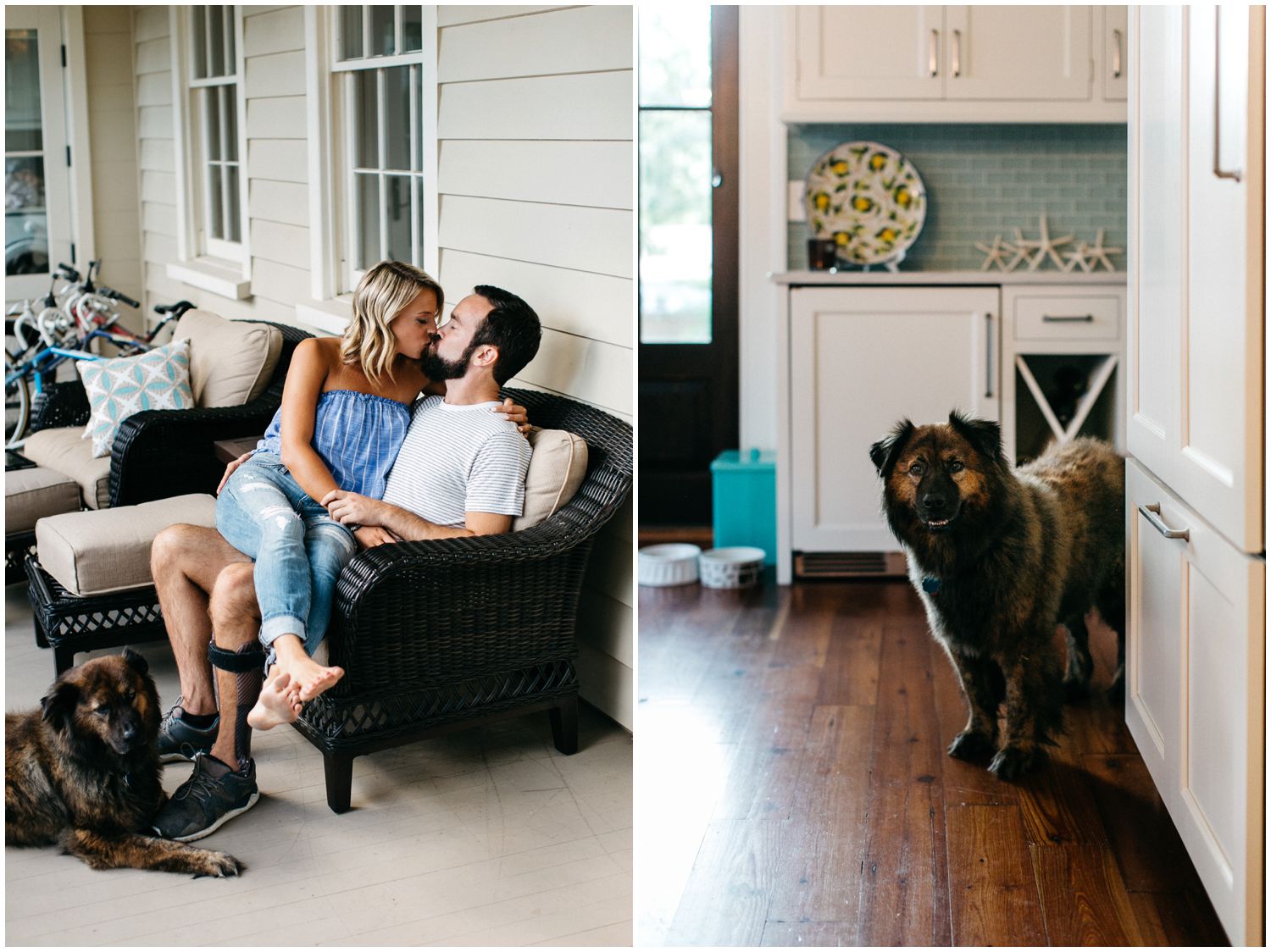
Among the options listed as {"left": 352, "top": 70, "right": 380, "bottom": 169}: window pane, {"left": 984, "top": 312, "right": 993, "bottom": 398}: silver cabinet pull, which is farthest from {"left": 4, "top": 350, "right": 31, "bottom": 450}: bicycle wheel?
{"left": 984, "top": 312, "right": 993, "bottom": 398}: silver cabinet pull

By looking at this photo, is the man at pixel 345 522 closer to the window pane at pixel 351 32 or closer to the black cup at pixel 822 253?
the window pane at pixel 351 32

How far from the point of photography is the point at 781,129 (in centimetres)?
495

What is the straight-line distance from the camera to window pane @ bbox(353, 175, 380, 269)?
11.0 feet

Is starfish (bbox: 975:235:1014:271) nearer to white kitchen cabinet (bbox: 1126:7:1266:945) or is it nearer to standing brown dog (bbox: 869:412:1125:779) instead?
standing brown dog (bbox: 869:412:1125:779)

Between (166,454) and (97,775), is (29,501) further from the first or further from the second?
(97,775)

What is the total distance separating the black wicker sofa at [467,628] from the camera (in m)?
2.26

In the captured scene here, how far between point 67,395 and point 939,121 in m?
3.19

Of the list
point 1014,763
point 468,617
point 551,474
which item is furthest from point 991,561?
point 468,617

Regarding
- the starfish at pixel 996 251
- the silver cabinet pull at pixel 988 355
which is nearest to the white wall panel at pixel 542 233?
the silver cabinet pull at pixel 988 355

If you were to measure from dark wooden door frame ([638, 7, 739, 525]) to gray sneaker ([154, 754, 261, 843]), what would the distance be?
3420mm

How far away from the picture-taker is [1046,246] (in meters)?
4.95

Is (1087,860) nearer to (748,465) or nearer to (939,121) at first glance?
(748,465)

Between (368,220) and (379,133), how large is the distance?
231 millimetres

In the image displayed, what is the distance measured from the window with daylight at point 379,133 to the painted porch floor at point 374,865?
135 cm
